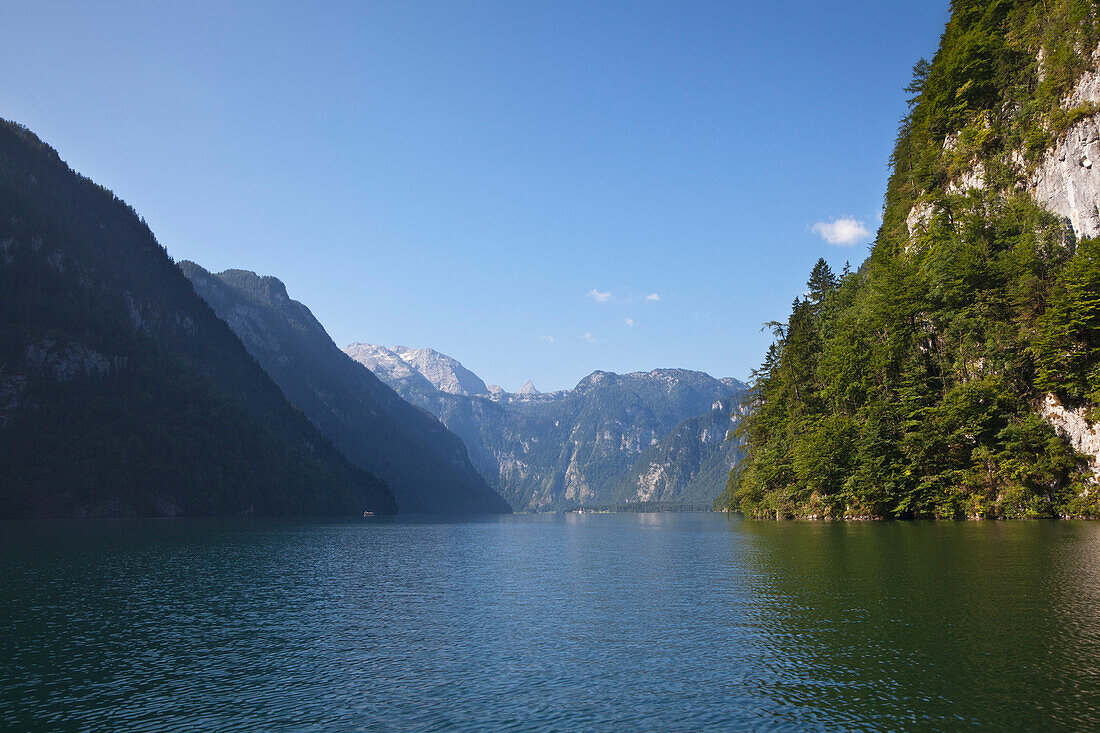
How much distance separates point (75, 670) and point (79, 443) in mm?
204922

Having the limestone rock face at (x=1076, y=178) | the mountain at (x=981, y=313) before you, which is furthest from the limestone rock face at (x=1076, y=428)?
the limestone rock face at (x=1076, y=178)

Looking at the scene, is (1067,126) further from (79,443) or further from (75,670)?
(79,443)

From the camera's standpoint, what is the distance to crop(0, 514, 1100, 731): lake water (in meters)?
17.8

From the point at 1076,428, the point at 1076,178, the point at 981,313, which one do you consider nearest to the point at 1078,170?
the point at 1076,178

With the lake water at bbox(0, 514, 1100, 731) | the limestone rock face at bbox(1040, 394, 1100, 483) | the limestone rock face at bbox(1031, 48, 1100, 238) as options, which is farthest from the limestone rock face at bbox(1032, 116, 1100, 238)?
the lake water at bbox(0, 514, 1100, 731)

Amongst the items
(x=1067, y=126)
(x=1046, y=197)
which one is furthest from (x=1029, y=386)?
(x=1067, y=126)

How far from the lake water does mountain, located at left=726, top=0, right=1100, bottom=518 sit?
1134 inches

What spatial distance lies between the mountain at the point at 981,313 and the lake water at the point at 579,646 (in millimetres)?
28808

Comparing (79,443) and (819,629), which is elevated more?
(79,443)

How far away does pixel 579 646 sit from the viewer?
25.6 metres

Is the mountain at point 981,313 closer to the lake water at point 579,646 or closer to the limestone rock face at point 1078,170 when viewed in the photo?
the limestone rock face at point 1078,170

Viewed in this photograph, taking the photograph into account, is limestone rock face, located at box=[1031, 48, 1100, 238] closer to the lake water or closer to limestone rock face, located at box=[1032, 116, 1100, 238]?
limestone rock face, located at box=[1032, 116, 1100, 238]

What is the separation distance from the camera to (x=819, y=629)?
26734 mm

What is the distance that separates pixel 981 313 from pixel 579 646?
253ft
